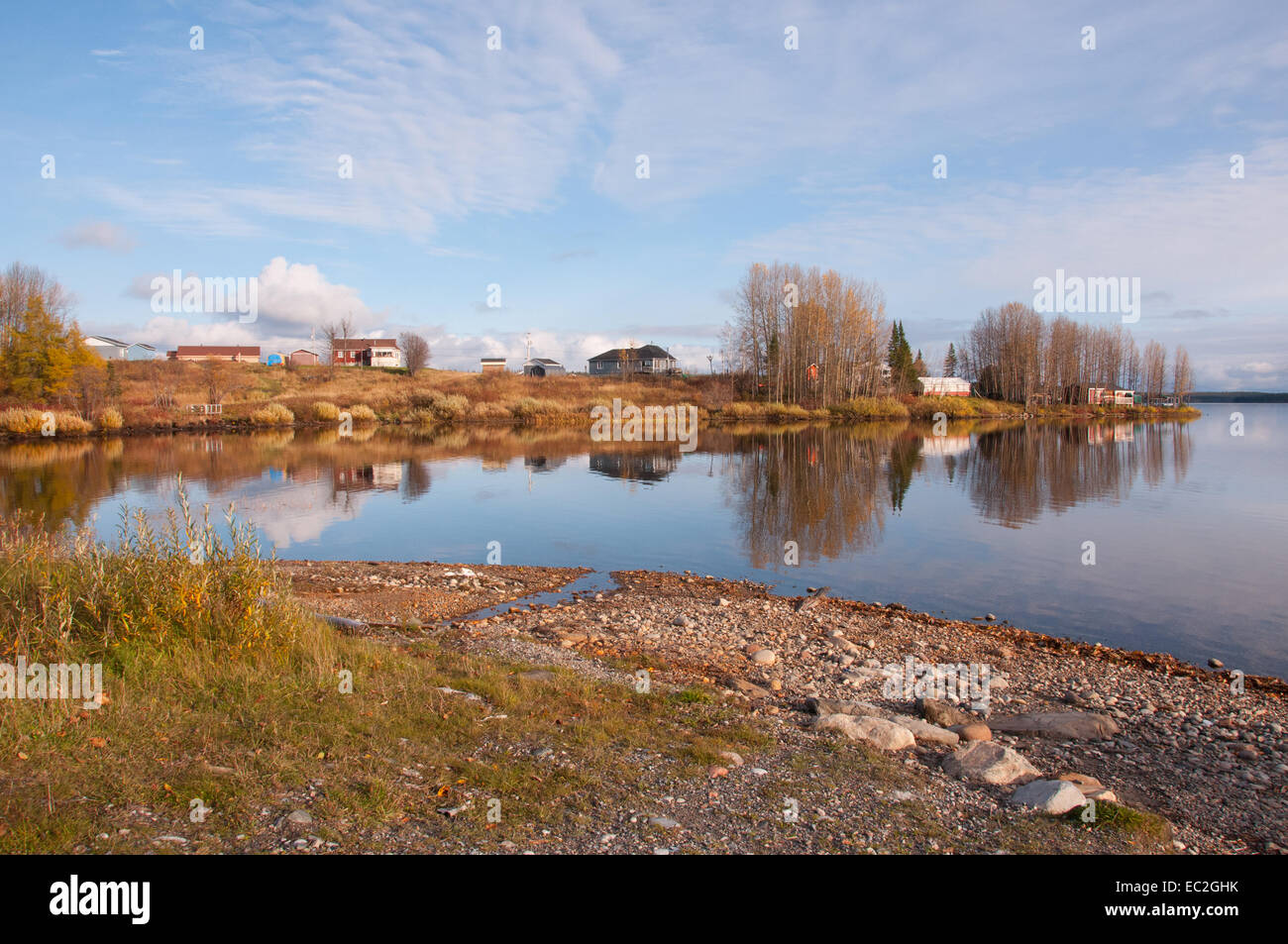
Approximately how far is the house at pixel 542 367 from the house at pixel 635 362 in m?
6.28

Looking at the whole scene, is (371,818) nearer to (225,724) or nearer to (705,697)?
(225,724)

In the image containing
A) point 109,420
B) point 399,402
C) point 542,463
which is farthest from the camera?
point 399,402

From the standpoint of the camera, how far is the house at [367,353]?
388 feet

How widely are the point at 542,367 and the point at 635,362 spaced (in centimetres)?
1606

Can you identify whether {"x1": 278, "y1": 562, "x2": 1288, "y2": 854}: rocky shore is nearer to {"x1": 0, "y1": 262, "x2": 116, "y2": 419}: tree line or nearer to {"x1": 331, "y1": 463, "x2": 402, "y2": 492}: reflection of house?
{"x1": 331, "y1": 463, "x2": 402, "y2": 492}: reflection of house

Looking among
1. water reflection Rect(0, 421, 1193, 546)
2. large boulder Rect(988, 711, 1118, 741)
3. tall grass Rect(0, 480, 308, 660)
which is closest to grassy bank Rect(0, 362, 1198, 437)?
water reflection Rect(0, 421, 1193, 546)

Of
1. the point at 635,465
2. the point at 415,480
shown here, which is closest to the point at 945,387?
the point at 635,465

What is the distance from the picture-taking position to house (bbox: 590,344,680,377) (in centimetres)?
12093

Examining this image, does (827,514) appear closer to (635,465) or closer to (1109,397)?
(635,465)

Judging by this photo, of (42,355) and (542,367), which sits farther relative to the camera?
(542,367)

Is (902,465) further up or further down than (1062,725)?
further up

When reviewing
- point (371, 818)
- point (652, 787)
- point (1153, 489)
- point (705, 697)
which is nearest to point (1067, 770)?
point (705, 697)

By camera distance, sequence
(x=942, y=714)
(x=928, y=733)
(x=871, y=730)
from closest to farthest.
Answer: (x=871, y=730)
(x=928, y=733)
(x=942, y=714)

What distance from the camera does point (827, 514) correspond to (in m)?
24.8
